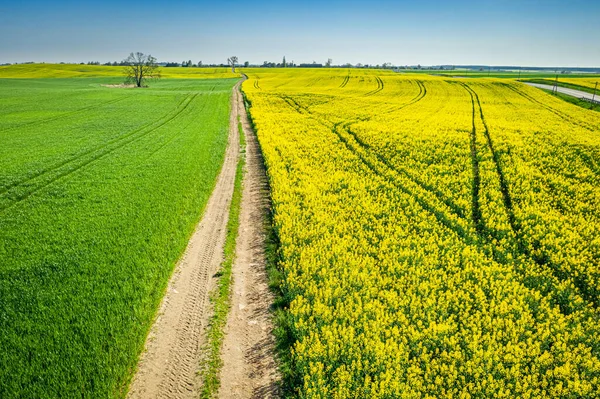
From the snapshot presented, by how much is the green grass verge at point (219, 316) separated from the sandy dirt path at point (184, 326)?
17cm

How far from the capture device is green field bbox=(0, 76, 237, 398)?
7109mm

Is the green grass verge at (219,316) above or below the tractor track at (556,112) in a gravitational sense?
below

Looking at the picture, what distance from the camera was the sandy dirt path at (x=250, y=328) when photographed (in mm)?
7016

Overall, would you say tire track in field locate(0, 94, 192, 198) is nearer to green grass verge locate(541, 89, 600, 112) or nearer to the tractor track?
the tractor track

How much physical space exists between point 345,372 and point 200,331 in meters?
3.66

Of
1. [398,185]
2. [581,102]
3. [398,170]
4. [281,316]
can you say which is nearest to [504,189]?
[398,185]

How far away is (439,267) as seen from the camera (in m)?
10.6

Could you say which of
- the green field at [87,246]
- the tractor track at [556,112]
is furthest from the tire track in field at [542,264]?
the tractor track at [556,112]

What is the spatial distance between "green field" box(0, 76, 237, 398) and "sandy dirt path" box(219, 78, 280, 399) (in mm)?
2023

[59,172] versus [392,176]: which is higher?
[59,172]

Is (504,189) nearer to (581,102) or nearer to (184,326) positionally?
(184,326)

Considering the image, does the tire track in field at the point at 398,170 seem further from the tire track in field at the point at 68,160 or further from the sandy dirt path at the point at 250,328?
the tire track in field at the point at 68,160

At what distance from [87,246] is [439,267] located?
1130cm

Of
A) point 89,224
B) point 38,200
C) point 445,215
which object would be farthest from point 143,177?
point 445,215
